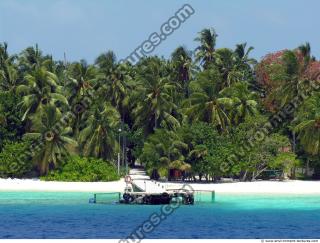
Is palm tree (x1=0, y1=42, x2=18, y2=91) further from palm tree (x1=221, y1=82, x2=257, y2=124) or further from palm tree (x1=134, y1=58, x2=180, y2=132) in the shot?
palm tree (x1=221, y1=82, x2=257, y2=124)

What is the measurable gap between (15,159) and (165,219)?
28.2 meters

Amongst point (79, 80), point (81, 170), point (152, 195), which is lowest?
point (152, 195)

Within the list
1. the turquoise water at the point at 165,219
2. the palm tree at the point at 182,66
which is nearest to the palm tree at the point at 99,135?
the turquoise water at the point at 165,219

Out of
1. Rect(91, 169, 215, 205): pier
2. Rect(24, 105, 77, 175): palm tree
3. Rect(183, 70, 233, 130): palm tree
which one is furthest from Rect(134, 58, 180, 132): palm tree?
Rect(91, 169, 215, 205): pier

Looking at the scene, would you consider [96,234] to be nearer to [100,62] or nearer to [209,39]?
[100,62]

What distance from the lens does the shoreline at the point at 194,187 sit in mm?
68938

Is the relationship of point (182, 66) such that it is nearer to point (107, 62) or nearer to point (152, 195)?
→ point (107, 62)

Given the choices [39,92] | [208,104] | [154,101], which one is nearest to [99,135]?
[154,101]

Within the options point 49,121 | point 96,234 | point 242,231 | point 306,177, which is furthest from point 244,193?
point 96,234

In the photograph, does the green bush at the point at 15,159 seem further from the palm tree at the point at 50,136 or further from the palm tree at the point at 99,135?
the palm tree at the point at 99,135

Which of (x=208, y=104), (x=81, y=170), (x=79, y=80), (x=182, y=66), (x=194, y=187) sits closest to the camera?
(x=194, y=187)

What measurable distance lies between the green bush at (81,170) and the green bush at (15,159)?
2.38m

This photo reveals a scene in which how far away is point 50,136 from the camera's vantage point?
233 feet

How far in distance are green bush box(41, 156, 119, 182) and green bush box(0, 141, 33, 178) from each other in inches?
93.7
